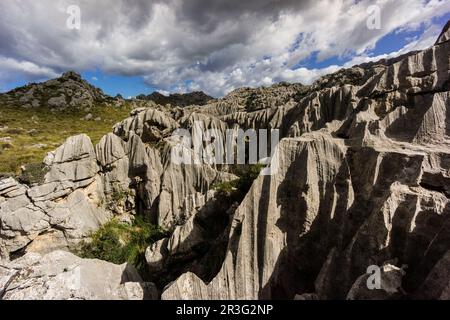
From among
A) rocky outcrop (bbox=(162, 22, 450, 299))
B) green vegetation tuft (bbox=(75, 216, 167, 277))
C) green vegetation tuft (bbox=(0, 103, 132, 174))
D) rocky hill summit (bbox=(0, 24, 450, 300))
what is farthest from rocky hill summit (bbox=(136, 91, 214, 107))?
rocky outcrop (bbox=(162, 22, 450, 299))

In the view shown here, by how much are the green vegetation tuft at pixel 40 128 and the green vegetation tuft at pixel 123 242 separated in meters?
12.4

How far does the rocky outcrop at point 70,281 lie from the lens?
879cm

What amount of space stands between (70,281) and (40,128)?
54.2 metres

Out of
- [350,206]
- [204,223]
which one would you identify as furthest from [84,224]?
[350,206]

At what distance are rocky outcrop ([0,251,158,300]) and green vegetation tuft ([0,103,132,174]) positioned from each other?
789 inches

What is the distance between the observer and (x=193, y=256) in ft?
49.5

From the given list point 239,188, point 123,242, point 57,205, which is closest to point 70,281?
point 239,188

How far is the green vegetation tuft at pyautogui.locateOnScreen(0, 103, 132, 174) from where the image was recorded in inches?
1222

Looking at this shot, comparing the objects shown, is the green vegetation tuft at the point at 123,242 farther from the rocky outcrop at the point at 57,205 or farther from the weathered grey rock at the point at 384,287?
the weathered grey rock at the point at 384,287

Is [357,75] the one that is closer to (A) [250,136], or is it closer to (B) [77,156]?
(A) [250,136]

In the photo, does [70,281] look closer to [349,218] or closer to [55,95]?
[349,218]

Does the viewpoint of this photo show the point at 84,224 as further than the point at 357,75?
No

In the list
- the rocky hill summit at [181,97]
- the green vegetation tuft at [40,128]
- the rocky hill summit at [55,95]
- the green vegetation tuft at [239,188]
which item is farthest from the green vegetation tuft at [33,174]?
the rocky hill summit at [181,97]
